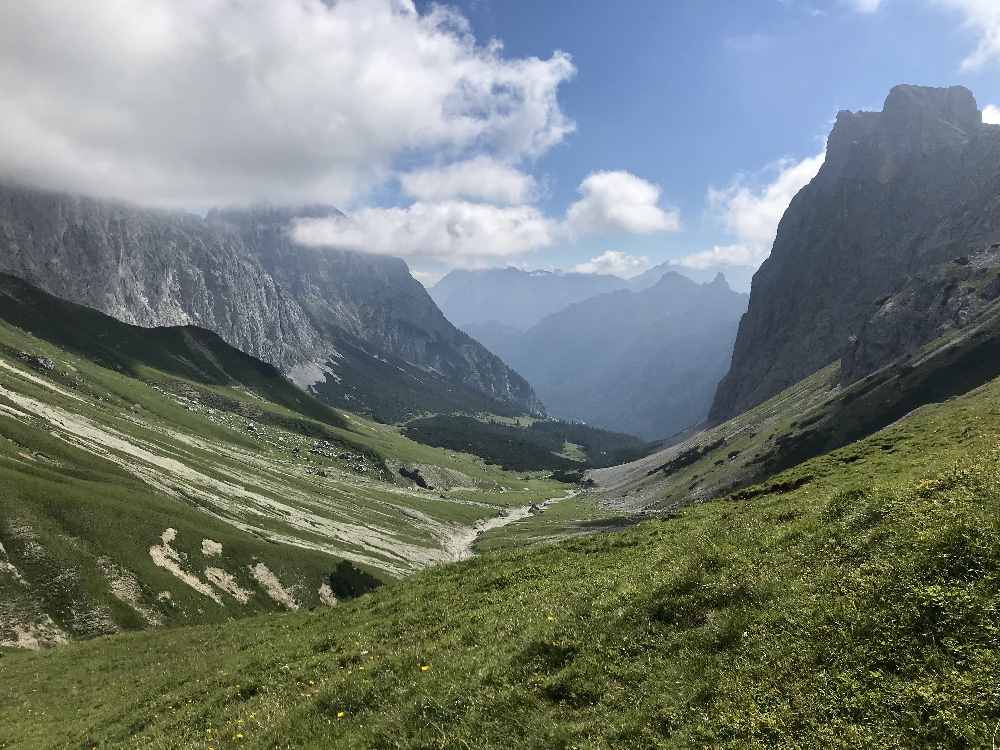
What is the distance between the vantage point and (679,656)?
529 inches

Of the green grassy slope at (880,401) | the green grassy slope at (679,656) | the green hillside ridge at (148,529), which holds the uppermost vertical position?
the green grassy slope at (880,401)

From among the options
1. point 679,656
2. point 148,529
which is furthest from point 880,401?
point 148,529

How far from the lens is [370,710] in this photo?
591 inches

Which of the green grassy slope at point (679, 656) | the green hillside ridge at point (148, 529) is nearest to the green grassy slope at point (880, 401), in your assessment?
the green hillside ridge at point (148, 529)

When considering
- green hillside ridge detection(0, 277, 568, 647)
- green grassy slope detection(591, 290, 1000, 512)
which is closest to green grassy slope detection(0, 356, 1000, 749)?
green hillside ridge detection(0, 277, 568, 647)

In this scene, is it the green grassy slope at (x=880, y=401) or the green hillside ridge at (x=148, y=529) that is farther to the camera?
the green grassy slope at (x=880, y=401)

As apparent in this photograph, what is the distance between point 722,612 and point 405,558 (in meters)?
114

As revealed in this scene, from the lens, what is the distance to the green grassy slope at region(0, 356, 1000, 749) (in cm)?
1018

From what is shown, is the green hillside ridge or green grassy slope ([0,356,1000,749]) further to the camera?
the green hillside ridge

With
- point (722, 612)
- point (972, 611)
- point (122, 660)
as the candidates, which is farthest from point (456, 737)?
point (122, 660)

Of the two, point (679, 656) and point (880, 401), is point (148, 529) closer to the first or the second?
point (679, 656)

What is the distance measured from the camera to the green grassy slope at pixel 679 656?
401 inches

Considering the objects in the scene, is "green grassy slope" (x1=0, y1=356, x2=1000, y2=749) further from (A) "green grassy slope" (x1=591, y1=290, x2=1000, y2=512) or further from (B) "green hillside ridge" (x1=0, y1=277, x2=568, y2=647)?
(A) "green grassy slope" (x1=591, y1=290, x2=1000, y2=512)

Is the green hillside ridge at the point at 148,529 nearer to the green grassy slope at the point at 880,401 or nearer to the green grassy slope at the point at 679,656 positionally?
the green grassy slope at the point at 679,656
